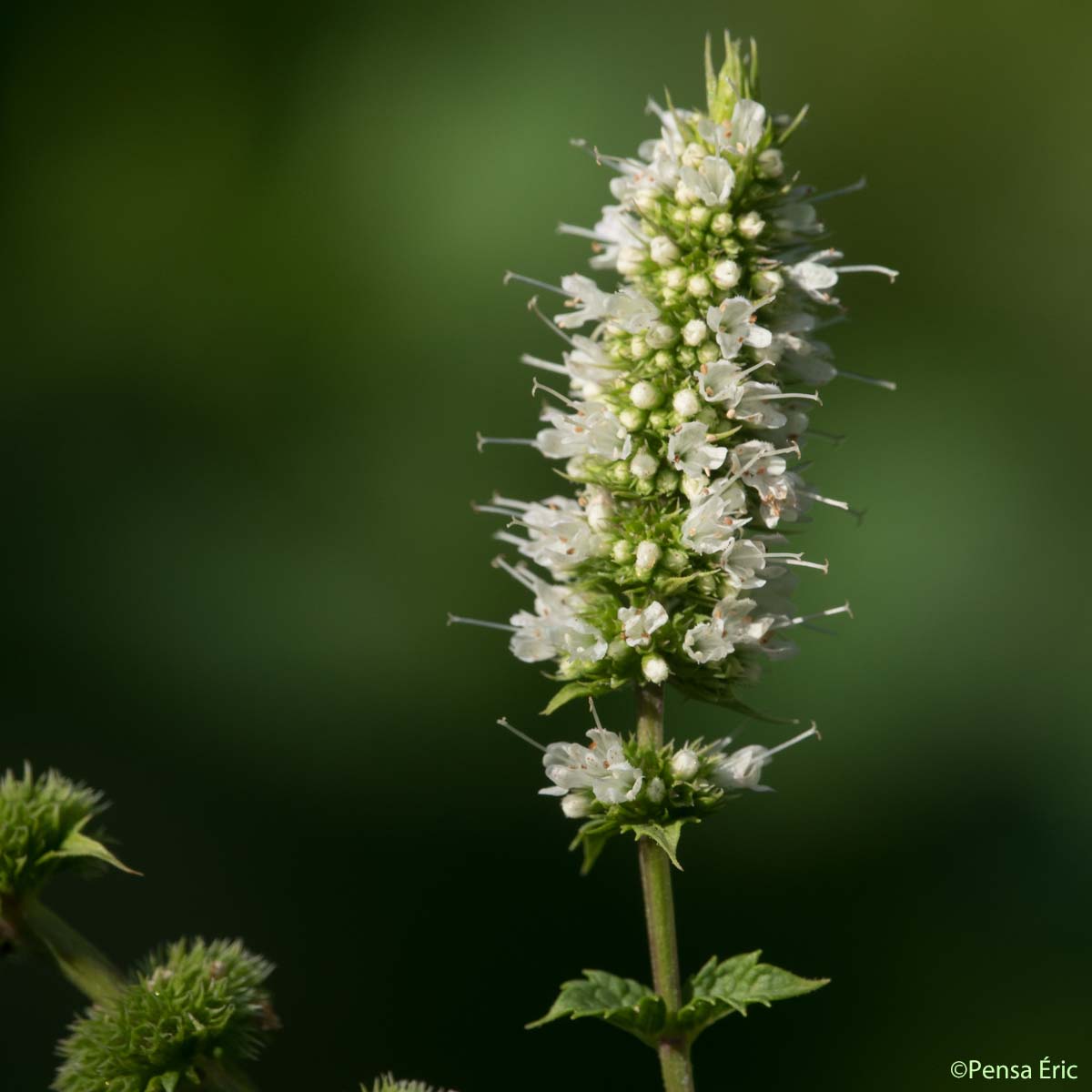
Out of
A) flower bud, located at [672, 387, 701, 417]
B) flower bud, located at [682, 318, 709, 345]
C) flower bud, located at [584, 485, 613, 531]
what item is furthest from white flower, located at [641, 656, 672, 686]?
flower bud, located at [682, 318, 709, 345]

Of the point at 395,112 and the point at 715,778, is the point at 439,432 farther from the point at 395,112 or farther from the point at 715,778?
the point at 715,778

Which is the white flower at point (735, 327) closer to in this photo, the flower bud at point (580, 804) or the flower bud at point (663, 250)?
the flower bud at point (663, 250)

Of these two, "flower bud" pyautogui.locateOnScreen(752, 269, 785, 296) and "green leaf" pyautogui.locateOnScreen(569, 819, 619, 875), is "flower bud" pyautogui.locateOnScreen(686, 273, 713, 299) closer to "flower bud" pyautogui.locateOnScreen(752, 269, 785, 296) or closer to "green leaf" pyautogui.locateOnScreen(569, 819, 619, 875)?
"flower bud" pyautogui.locateOnScreen(752, 269, 785, 296)

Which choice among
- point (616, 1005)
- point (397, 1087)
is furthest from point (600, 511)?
point (397, 1087)

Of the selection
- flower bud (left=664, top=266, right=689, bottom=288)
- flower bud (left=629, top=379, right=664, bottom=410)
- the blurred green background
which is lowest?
flower bud (left=629, top=379, right=664, bottom=410)

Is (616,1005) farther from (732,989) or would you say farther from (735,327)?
(735,327)

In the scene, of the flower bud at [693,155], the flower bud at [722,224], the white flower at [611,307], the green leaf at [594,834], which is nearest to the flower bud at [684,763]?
the green leaf at [594,834]

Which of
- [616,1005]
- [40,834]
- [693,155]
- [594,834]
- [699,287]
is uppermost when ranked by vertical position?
[693,155]
